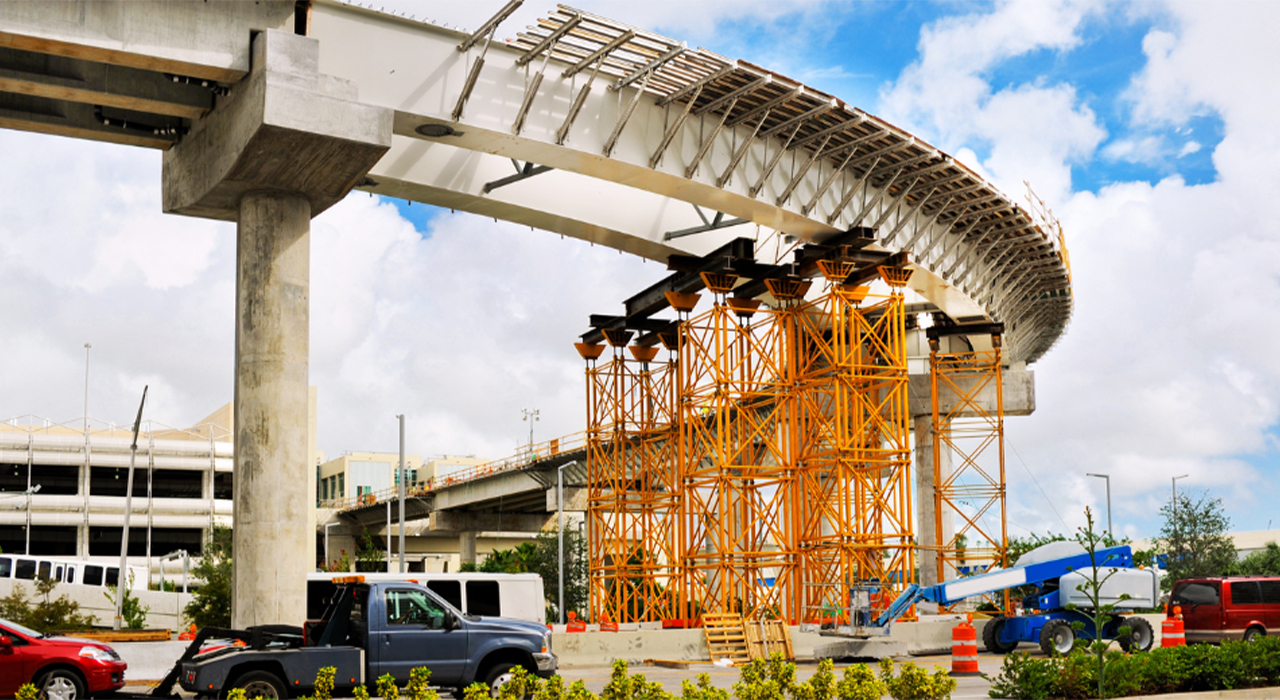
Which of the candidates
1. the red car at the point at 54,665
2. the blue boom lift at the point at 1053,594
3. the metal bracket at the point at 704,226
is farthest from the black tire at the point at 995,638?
the red car at the point at 54,665

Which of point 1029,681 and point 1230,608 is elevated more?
point 1230,608

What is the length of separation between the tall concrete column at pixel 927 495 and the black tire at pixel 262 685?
117 feet

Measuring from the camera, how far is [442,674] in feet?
57.1

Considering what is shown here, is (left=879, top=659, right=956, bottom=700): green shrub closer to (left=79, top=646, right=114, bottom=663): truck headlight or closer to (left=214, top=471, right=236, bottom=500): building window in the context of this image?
(left=79, top=646, right=114, bottom=663): truck headlight

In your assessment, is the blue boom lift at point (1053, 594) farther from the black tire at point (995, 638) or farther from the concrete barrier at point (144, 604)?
the concrete barrier at point (144, 604)

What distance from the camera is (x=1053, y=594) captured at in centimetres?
2972

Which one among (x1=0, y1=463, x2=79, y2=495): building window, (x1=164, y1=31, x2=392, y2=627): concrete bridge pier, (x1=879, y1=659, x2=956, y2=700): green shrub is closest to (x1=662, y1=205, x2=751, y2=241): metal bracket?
(x1=164, y1=31, x2=392, y2=627): concrete bridge pier

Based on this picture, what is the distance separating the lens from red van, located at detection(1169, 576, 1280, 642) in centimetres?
2625

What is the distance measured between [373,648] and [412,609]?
773 millimetres

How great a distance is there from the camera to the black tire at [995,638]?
1162 inches

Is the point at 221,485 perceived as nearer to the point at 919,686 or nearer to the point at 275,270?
the point at 275,270

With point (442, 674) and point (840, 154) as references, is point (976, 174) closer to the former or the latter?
point (840, 154)

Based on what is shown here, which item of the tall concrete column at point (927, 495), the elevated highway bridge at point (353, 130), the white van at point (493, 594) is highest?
the elevated highway bridge at point (353, 130)

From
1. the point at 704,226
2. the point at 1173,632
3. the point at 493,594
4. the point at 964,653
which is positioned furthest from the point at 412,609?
the point at 704,226
